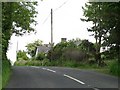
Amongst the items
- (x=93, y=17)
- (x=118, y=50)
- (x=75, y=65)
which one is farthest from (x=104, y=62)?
(x=118, y=50)

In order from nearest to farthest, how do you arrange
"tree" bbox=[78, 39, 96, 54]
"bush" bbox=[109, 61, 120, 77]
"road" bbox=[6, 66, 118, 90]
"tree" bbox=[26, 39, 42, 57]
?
1. "road" bbox=[6, 66, 118, 90]
2. "bush" bbox=[109, 61, 120, 77]
3. "tree" bbox=[78, 39, 96, 54]
4. "tree" bbox=[26, 39, 42, 57]

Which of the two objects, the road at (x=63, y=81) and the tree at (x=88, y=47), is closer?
the road at (x=63, y=81)

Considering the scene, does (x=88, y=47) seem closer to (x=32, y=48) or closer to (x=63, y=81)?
(x=63, y=81)

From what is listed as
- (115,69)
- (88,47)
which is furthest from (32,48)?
(115,69)

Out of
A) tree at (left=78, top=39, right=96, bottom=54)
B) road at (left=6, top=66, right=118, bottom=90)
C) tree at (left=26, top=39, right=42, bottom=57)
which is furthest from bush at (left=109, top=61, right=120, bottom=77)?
tree at (left=26, top=39, right=42, bottom=57)

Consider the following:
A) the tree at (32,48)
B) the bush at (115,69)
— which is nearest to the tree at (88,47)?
the bush at (115,69)

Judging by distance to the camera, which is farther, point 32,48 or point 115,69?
point 32,48

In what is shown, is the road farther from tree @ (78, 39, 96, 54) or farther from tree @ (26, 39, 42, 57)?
tree @ (26, 39, 42, 57)

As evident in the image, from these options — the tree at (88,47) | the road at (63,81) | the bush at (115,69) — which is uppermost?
the tree at (88,47)

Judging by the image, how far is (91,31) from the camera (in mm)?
52125

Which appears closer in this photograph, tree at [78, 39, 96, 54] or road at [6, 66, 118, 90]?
road at [6, 66, 118, 90]

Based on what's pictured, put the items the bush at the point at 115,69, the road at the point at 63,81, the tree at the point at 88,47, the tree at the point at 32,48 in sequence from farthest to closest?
the tree at the point at 32,48, the tree at the point at 88,47, the bush at the point at 115,69, the road at the point at 63,81

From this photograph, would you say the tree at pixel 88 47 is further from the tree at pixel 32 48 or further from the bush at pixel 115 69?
the tree at pixel 32 48

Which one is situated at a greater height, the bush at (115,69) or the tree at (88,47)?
the tree at (88,47)
